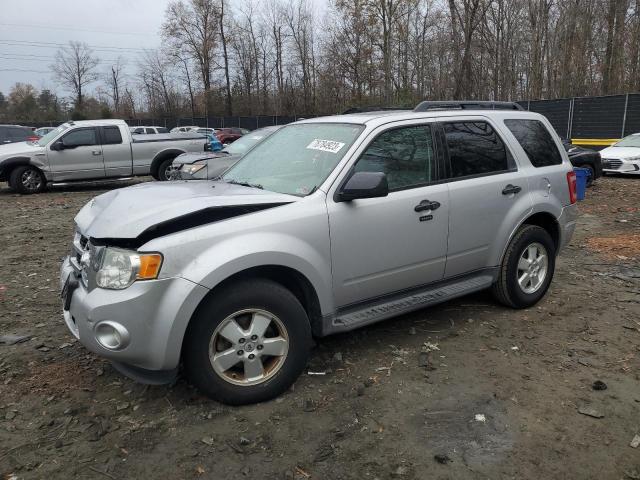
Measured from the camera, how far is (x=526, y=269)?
15.5ft

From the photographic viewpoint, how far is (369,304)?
3.75 meters

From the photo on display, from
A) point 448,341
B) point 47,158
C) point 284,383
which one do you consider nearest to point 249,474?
point 284,383

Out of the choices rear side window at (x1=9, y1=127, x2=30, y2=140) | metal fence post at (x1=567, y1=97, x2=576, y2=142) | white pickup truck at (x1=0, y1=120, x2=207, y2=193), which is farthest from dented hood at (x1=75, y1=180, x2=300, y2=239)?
metal fence post at (x1=567, y1=97, x2=576, y2=142)

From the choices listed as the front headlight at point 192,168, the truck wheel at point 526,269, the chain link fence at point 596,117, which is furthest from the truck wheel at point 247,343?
the chain link fence at point 596,117

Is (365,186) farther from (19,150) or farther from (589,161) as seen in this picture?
(19,150)

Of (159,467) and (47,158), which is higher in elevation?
(47,158)

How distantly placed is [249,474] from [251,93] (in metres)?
57.6

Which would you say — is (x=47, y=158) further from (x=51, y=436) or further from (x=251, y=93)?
(x=251, y=93)

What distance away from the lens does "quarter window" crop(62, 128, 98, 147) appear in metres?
13.2

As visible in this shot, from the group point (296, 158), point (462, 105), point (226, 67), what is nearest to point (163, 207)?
point (296, 158)

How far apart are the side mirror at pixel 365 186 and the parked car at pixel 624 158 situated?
14.2m

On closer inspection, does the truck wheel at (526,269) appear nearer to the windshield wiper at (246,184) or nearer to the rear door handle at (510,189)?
the rear door handle at (510,189)

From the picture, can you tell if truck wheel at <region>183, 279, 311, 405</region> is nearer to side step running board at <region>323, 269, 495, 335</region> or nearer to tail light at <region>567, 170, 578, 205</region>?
side step running board at <region>323, 269, 495, 335</region>

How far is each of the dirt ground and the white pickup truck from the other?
9398 millimetres
